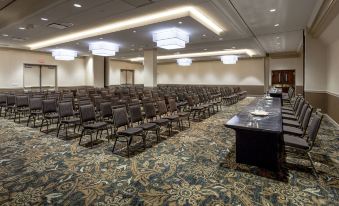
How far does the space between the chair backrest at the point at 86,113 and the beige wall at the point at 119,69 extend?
14.9 meters

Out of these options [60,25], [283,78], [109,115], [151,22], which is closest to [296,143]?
[109,115]

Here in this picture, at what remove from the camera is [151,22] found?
23.7 ft

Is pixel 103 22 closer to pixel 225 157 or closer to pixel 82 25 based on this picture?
pixel 82 25

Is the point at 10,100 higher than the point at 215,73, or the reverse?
the point at 215,73

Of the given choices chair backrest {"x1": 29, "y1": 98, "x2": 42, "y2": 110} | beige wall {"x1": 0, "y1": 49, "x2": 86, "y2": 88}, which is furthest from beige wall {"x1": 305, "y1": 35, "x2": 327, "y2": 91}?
beige wall {"x1": 0, "y1": 49, "x2": 86, "y2": 88}

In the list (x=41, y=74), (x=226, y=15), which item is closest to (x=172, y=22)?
(x=226, y=15)

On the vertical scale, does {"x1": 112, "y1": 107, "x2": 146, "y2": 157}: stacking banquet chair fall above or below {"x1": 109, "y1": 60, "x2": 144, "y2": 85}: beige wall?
below

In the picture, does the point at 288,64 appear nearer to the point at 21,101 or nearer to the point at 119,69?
the point at 119,69

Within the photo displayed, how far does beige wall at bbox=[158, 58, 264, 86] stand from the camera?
60.1 ft

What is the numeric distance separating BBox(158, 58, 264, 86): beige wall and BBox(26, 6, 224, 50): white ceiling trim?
10.5 metres

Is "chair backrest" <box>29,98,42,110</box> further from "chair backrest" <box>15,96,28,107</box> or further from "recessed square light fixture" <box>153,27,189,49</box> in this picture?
"recessed square light fixture" <box>153,27,189,49</box>

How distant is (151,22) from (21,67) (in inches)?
433

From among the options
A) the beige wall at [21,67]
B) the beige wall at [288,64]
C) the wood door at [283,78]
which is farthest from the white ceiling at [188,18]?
the wood door at [283,78]

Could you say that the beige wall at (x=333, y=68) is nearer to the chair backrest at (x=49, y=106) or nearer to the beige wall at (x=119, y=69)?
the chair backrest at (x=49, y=106)
